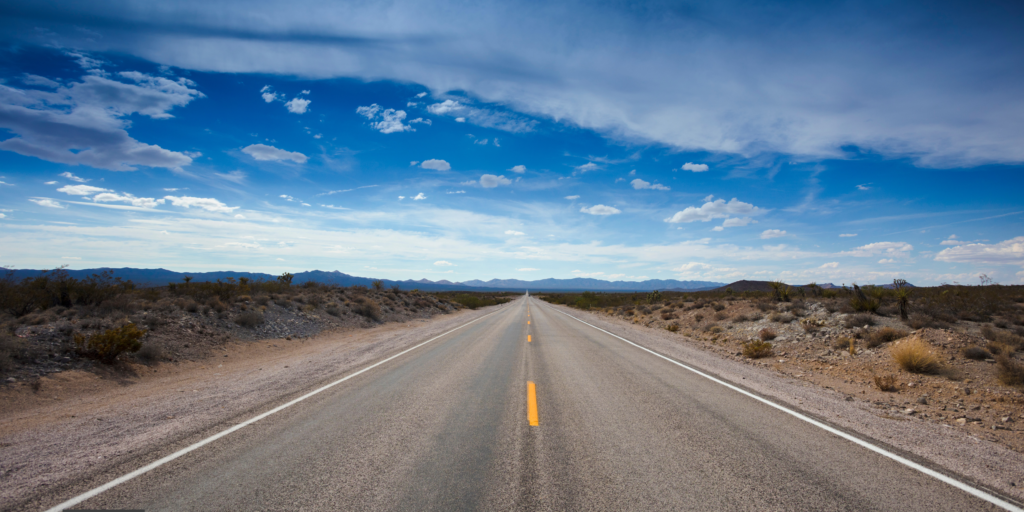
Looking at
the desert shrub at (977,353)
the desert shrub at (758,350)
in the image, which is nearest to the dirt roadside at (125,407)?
the desert shrub at (758,350)

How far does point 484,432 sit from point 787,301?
21127 mm

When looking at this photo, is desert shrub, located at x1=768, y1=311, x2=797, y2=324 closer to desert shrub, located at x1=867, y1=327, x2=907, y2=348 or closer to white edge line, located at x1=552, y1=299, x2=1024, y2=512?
desert shrub, located at x1=867, y1=327, x2=907, y2=348

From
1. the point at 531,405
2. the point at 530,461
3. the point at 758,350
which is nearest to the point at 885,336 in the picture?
the point at 758,350

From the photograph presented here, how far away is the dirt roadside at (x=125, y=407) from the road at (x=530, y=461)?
2.92ft

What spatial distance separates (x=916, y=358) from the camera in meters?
10.1

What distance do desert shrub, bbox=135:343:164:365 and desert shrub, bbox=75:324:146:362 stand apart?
465mm

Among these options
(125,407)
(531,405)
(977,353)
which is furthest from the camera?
(977,353)

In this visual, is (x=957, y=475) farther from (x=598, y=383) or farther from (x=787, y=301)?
(x=787, y=301)

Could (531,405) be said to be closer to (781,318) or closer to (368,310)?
(781,318)

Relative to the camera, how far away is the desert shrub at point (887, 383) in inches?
360

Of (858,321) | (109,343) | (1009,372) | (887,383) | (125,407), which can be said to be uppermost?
(858,321)

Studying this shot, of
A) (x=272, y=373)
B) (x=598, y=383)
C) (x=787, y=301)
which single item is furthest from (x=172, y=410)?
(x=787, y=301)

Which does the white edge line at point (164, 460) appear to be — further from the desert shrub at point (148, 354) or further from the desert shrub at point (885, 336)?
the desert shrub at point (885, 336)

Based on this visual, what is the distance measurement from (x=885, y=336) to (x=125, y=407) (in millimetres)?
18450
